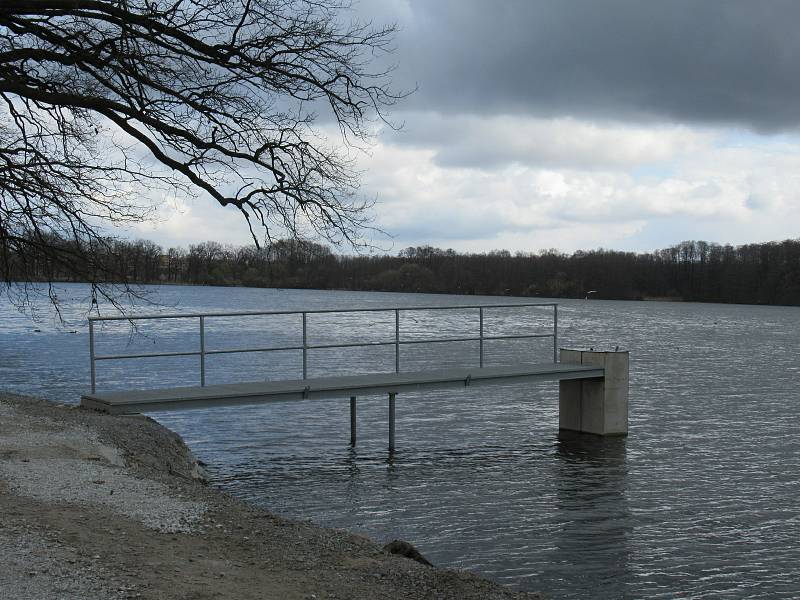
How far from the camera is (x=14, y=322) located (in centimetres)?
7056

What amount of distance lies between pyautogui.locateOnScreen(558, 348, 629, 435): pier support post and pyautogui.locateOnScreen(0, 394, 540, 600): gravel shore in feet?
34.5

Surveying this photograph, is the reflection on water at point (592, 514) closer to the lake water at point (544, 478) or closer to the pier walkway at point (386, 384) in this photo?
the lake water at point (544, 478)

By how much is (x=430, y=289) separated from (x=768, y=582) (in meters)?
157

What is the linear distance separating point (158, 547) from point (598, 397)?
13179 millimetres

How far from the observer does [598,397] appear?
60.2ft

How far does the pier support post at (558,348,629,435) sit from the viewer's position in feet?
58.0

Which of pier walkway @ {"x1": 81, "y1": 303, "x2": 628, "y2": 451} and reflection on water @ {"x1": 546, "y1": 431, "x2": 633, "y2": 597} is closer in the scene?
reflection on water @ {"x1": 546, "y1": 431, "x2": 633, "y2": 597}

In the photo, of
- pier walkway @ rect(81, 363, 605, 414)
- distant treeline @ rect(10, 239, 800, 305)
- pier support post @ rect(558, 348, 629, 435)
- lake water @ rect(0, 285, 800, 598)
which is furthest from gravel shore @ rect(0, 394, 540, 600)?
distant treeline @ rect(10, 239, 800, 305)

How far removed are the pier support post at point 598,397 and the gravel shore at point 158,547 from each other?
1051 cm

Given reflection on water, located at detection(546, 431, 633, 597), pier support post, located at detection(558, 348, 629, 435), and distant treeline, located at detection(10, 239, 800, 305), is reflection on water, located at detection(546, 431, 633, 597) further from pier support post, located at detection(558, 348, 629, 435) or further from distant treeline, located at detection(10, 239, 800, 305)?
distant treeline, located at detection(10, 239, 800, 305)

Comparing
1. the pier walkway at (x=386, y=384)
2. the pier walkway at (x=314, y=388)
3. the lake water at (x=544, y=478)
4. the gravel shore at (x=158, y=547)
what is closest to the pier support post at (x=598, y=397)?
the pier walkway at (x=386, y=384)

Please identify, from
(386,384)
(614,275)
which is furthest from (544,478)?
(614,275)

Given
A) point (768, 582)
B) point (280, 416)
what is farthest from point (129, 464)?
point (280, 416)

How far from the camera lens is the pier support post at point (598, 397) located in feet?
58.0
